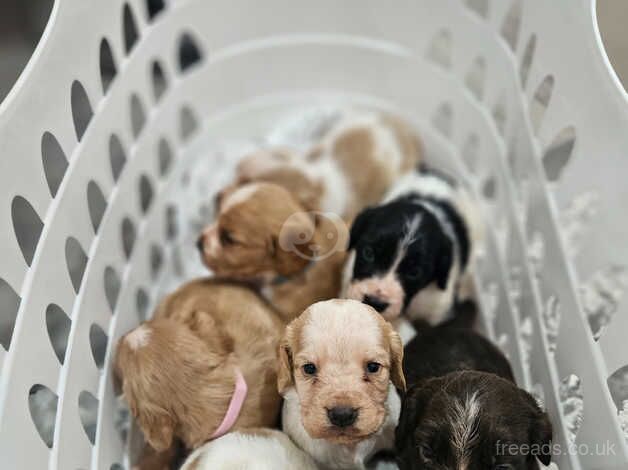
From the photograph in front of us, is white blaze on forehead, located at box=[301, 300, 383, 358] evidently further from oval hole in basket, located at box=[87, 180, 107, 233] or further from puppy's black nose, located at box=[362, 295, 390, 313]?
oval hole in basket, located at box=[87, 180, 107, 233]

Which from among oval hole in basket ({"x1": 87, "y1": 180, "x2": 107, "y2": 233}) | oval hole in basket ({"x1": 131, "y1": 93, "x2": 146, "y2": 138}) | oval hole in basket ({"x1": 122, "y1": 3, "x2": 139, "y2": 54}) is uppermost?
oval hole in basket ({"x1": 122, "y1": 3, "x2": 139, "y2": 54})

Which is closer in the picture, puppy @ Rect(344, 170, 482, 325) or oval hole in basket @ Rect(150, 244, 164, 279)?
puppy @ Rect(344, 170, 482, 325)

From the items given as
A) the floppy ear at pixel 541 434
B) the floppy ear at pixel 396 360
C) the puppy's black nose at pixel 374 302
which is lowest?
the floppy ear at pixel 541 434

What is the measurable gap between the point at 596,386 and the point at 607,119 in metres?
0.62

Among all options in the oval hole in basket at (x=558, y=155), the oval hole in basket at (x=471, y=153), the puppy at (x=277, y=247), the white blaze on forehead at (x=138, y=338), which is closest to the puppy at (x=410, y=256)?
the puppy at (x=277, y=247)

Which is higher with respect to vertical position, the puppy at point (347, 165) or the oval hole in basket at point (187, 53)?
the oval hole in basket at point (187, 53)

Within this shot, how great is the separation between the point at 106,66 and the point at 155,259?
29.2 inches

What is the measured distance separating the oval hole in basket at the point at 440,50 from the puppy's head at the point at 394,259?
3.51ft

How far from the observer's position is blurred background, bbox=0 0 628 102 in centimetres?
164

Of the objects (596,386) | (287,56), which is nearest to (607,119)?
(596,386)

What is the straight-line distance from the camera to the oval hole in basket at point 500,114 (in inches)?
92.3

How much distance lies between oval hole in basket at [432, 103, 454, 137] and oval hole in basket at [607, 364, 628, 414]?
4.86 feet

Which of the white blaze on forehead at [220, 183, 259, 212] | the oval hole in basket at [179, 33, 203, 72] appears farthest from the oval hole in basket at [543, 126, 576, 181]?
the oval hole in basket at [179, 33, 203, 72]

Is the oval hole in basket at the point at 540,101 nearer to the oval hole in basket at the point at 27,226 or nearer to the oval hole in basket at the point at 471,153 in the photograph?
the oval hole in basket at the point at 471,153
